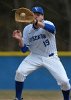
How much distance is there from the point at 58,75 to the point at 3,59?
2935 mm

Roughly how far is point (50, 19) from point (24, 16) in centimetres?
669

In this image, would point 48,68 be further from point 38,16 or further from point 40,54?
point 38,16

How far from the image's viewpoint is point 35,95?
12133 millimetres

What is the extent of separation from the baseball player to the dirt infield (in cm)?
145

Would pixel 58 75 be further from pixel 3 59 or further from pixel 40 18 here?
pixel 3 59

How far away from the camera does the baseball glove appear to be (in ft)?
32.0

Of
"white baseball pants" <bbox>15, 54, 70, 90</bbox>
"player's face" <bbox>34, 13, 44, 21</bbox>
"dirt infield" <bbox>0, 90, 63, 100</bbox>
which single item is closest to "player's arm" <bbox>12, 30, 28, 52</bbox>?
"white baseball pants" <bbox>15, 54, 70, 90</bbox>

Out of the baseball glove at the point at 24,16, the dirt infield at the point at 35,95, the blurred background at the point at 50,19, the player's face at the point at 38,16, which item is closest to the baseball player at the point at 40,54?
the player's face at the point at 38,16

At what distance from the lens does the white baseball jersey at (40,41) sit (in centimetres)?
1016

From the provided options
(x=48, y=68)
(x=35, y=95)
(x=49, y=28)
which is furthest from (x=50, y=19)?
(x=49, y=28)

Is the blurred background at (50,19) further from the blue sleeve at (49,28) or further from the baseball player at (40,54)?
the blue sleeve at (49,28)

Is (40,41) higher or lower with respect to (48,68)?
higher

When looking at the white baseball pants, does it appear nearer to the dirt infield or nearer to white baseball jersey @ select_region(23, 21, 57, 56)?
white baseball jersey @ select_region(23, 21, 57, 56)

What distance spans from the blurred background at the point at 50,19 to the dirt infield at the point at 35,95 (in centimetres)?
350
